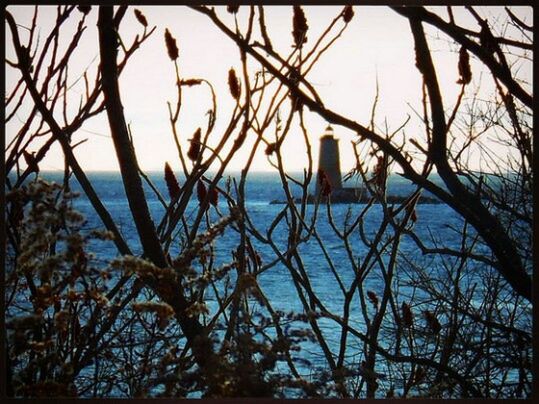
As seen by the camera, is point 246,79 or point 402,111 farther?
point 402,111

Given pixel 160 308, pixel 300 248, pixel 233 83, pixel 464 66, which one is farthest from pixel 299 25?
pixel 300 248

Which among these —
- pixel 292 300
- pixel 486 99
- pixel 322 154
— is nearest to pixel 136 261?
pixel 322 154

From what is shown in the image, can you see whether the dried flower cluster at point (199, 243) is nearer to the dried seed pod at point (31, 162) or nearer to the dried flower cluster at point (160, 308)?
the dried flower cluster at point (160, 308)

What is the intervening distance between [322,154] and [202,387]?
0.87 metres

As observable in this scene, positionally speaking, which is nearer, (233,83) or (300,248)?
(233,83)

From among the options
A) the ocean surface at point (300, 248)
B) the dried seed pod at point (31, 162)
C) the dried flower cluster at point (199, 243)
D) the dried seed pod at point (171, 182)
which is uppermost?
the dried seed pod at point (31, 162)

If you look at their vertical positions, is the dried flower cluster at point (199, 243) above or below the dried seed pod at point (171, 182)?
below

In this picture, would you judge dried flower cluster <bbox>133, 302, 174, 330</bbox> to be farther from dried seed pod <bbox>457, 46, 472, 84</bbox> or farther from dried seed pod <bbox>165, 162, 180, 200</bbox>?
dried seed pod <bbox>457, 46, 472, 84</bbox>

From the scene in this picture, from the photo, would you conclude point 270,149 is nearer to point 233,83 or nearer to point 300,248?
point 233,83

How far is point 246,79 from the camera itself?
4.58 feet

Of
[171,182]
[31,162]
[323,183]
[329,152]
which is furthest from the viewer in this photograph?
[329,152]

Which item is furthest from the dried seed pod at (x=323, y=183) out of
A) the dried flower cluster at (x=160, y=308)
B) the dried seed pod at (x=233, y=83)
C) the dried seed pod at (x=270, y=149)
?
the dried flower cluster at (x=160, y=308)

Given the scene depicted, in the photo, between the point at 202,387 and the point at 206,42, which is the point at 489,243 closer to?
the point at 202,387

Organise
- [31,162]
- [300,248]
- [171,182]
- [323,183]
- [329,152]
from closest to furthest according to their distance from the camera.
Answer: [31,162], [171,182], [323,183], [329,152], [300,248]
